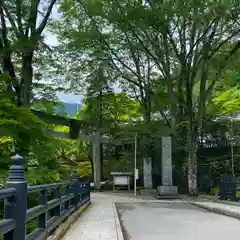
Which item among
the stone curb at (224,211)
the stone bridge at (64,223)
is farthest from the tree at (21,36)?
the stone curb at (224,211)

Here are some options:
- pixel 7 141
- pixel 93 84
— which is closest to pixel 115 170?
pixel 93 84

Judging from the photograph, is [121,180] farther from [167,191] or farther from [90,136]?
→ [167,191]

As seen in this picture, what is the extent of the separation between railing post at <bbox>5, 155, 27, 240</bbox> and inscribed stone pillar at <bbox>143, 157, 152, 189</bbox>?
26704 mm

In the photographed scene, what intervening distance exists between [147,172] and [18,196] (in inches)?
1070

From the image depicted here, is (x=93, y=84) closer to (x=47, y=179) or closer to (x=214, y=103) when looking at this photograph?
(x=214, y=103)

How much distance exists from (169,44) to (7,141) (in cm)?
1606

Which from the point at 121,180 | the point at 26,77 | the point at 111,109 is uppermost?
the point at 111,109

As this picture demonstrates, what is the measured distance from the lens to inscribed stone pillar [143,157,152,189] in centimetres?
3063

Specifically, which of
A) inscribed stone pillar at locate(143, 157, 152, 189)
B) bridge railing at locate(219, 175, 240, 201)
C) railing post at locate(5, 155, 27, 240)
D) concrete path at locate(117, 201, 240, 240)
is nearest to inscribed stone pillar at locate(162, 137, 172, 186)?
inscribed stone pillar at locate(143, 157, 152, 189)

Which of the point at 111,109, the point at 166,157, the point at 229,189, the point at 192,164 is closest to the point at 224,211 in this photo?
the point at 229,189

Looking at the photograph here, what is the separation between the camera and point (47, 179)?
1012 cm

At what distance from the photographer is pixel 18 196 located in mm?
4164

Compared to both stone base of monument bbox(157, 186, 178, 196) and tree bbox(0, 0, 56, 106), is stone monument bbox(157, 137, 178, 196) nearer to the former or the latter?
stone base of monument bbox(157, 186, 178, 196)

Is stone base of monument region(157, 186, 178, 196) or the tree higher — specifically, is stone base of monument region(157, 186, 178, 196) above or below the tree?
below
